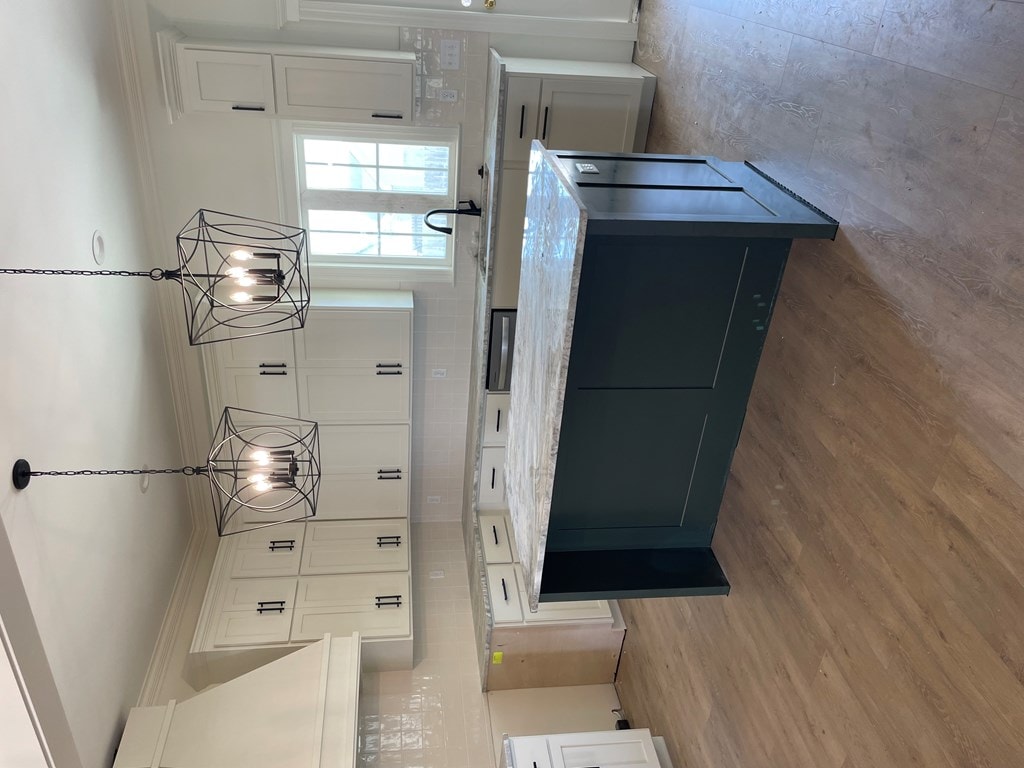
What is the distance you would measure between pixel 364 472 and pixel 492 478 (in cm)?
86

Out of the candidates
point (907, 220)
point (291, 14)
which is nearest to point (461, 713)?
point (907, 220)

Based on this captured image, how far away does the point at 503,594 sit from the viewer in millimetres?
4082

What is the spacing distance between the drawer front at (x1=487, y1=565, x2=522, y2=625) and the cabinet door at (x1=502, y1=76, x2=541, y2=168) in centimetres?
220

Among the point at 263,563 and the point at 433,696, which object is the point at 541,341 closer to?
the point at 433,696

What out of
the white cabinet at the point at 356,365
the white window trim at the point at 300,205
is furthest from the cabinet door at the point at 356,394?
the white window trim at the point at 300,205

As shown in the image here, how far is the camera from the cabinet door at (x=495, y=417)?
4.23m

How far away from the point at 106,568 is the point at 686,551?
243 centimetres

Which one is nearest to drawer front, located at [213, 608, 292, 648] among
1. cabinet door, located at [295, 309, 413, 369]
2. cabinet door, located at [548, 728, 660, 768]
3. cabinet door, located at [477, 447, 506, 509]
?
cabinet door, located at [477, 447, 506, 509]

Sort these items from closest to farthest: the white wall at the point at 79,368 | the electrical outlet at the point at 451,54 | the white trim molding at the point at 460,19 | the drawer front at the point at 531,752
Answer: the white wall at the point at 79,368, the drawer front at the point at 531,752, the white trim molding at the point at 460,19, the electrical outlet at the point at 451,54

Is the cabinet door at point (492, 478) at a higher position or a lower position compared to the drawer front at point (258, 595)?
higher

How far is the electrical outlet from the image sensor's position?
3.79 m

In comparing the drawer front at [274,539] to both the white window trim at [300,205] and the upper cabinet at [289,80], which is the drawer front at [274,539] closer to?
the white window trim at [300,205]

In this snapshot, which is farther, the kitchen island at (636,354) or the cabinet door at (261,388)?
the cabinet door at (261,388)

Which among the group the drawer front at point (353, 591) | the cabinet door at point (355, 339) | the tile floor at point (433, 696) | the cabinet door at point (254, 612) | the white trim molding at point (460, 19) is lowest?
the tile floor at point (433, 696)
